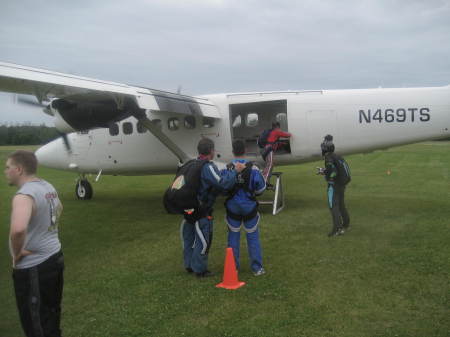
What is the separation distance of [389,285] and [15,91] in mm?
8259

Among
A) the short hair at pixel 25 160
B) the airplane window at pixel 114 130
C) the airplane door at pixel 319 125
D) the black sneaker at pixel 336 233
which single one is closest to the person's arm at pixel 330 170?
the black sneaker at pixel 336 233

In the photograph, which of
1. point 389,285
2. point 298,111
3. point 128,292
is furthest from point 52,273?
point 298,111

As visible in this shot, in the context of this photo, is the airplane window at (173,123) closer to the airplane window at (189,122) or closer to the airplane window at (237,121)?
the airplane window at (189,122)

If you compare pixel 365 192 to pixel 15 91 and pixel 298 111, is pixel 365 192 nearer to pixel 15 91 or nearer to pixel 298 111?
pixel 298 111

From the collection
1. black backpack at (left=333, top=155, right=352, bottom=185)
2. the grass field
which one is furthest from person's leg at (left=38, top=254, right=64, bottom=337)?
black backpack at (left=333, top=155, right=352, bottom=185)

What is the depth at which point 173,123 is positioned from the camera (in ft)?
39.7

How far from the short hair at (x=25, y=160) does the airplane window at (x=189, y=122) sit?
8.55 metres

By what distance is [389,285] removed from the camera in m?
5.56

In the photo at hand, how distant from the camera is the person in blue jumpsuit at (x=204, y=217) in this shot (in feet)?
18.6

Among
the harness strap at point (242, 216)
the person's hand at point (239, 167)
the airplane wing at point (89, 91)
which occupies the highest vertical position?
the airplane wing at point (89, 91)

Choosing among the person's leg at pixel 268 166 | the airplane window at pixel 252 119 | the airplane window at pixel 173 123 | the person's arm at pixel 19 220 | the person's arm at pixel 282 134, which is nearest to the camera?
the person's arm at pixel 19 220

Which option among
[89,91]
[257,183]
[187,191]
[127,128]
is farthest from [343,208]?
[127,128]

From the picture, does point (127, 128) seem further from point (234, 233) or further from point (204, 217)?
point (234, 233)

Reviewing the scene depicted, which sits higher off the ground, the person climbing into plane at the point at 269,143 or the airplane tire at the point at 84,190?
the person climbing into plane at the point at 269,143
